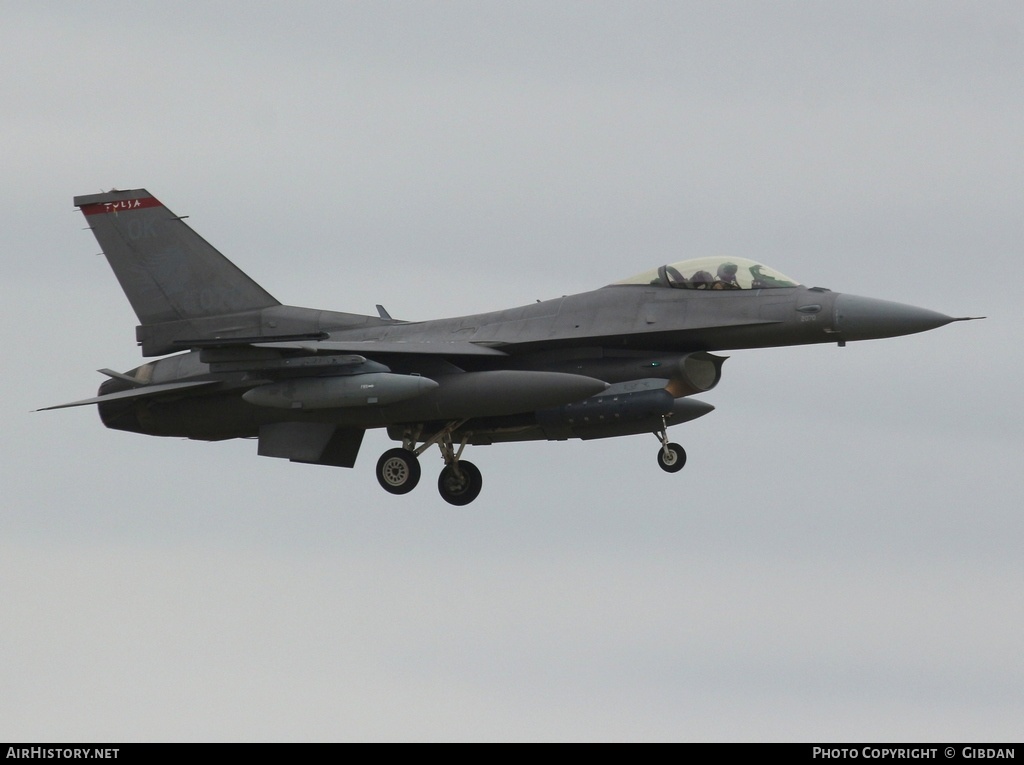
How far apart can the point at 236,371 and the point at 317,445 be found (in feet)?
5.11

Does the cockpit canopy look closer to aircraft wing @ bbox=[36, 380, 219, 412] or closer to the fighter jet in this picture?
the fighter jet

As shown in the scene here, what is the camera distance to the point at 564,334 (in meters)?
23.9

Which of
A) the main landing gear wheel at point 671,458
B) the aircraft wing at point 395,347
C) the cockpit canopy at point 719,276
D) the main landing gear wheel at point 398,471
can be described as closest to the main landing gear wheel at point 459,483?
the main landing gear wheel at point 398,471

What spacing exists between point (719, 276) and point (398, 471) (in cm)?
528

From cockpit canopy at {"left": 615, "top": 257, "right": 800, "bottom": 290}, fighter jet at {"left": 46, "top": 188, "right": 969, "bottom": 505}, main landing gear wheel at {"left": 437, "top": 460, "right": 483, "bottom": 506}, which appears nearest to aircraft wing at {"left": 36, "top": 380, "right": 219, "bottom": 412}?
fighter jet at {"left": 46, "top": 188, "right": 969, "bottom": 505}

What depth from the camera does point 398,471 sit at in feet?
80.4

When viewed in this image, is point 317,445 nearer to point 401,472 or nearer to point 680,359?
point 401,472

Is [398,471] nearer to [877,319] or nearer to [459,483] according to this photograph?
[459,483]

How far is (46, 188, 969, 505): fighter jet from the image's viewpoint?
23.3 metres

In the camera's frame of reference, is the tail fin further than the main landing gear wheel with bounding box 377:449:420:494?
Yes

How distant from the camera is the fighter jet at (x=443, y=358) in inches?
916

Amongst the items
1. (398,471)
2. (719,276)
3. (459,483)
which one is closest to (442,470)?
(459,483)

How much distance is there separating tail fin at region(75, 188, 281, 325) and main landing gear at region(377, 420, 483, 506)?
9.97 feet
